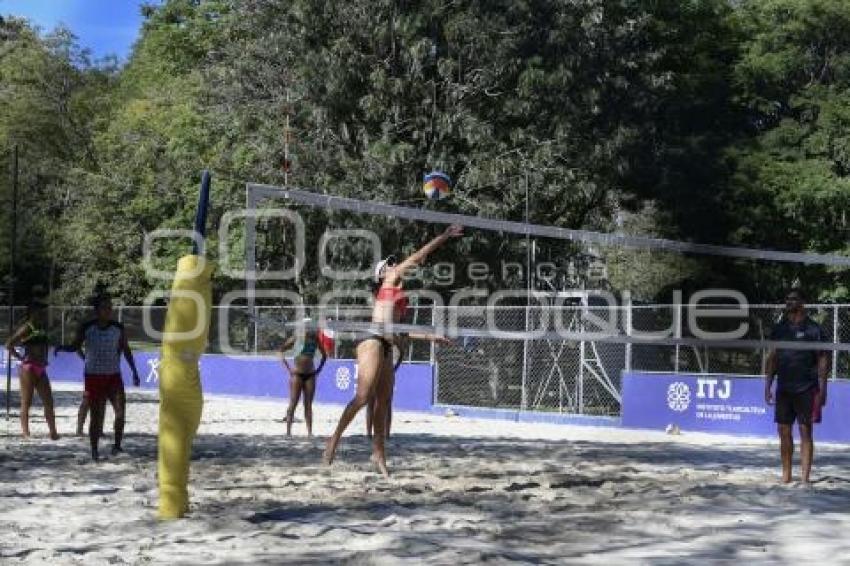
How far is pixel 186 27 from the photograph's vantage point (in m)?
48.5

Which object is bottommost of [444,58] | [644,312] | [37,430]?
[37,430]

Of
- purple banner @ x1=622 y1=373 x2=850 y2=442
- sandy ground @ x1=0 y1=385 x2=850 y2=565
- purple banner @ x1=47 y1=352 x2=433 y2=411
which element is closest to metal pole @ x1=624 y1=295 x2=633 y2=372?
purple banner @ x1=622 y1=373 x2=850 y2=442

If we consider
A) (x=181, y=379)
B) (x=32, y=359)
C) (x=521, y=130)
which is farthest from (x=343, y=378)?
(x=181, y=379)

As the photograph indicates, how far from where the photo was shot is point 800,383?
9867 millimetres

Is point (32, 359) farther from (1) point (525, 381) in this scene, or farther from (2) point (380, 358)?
(1) point (525, 381)

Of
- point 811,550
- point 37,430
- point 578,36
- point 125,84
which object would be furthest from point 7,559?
point 125,84

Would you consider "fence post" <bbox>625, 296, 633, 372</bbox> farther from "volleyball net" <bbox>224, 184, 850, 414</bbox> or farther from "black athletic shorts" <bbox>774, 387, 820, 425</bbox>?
"black athletic shorts" <bbox>774, 387, 820, 425</bbox>

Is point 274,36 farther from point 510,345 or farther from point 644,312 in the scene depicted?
point 644,312

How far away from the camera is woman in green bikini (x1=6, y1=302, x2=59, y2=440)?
13336mm

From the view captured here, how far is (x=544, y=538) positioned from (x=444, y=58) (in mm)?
21352

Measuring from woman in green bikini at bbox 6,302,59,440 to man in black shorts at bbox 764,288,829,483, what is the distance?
822 cm

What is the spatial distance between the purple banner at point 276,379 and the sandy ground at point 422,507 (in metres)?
10.4

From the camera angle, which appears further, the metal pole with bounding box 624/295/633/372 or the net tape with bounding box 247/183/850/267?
the metal pole with bounding box 624/295/633/372

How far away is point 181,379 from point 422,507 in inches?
75.5
